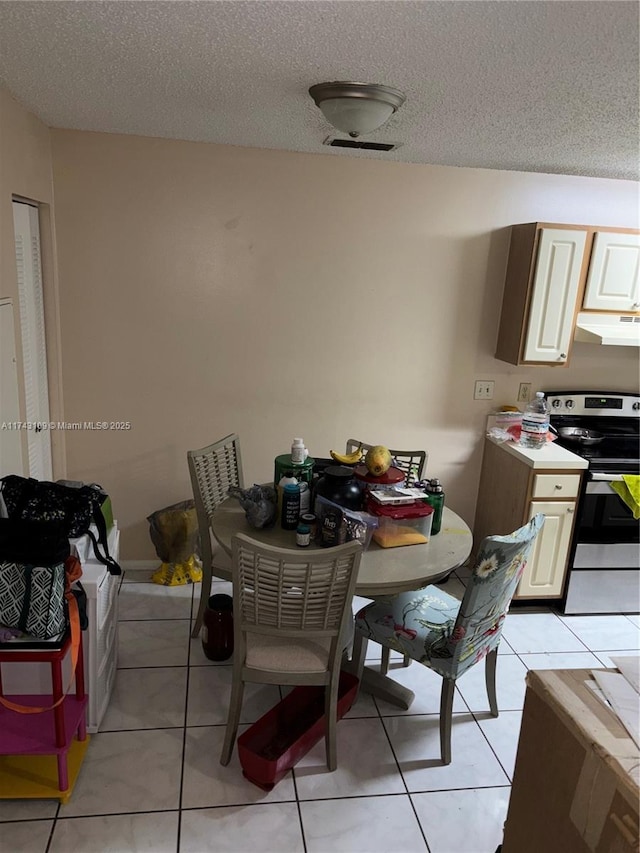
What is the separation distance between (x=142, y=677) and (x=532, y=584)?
80.7 inches

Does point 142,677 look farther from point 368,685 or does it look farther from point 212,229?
point 212,229

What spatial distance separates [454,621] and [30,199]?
2570mm

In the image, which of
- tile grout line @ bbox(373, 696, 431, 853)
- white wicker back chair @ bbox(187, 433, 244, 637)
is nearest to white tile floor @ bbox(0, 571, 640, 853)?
tile grout line @ bbox(373, 696, 431, 853)

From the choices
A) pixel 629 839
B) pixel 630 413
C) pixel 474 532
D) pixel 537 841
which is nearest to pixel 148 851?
pixel 537 841

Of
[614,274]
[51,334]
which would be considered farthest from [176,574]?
[614,274]

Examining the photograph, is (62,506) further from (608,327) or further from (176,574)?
(608,327)

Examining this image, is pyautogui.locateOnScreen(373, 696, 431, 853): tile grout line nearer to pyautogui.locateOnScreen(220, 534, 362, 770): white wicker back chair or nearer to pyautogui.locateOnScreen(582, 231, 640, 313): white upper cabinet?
pyautogui.locateOnScreen(220, 534, 362, 770): white wicker back chair

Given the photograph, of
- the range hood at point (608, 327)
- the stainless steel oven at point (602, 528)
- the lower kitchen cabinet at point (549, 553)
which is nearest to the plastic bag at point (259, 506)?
the lower kitchen cabinet at point (549, 553)

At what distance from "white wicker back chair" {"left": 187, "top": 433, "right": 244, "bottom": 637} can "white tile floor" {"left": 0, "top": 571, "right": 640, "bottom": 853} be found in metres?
0.36

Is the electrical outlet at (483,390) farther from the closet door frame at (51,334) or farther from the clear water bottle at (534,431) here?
the closet door frame at (51,334)

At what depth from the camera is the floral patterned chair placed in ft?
6.78

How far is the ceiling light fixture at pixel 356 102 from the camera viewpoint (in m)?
1.96

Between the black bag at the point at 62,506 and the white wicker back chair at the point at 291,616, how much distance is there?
0.59 metres

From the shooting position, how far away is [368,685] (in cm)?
265
